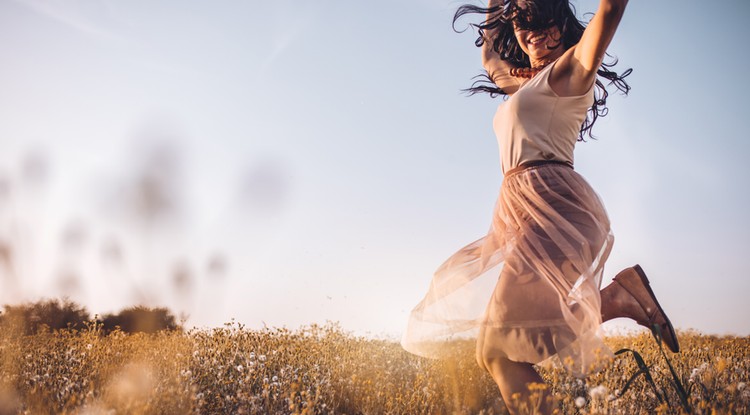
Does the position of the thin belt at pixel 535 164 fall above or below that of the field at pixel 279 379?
above

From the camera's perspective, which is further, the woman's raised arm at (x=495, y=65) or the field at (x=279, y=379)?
the woman's raised arm at (x=495, y=65)

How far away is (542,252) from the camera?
2484 millimetres

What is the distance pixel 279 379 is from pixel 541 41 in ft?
10.2

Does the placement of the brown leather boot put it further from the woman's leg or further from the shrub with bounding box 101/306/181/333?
the shrub with bounding box 101/306/181/333

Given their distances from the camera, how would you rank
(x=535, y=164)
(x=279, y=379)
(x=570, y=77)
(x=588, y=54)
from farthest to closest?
(x=279, y=379), (x=535, y=164), (x=570, y=77), (x=588, y=54)

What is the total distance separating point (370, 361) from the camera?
16.2 feet

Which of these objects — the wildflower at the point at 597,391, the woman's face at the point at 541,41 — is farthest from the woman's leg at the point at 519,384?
the woman's face at the point at 541,41

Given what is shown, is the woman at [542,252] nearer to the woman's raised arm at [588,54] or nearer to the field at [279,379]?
the woman's raised arm at [588,54]

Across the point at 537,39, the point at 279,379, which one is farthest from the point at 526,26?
the point at 279,379

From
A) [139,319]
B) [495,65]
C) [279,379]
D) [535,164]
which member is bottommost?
[279,379]

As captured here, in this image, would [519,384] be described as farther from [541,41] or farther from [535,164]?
[541,41]

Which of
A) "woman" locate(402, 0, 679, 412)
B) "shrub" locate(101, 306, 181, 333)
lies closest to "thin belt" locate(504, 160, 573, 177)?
"woman" locate(402, 0, 679, 412)

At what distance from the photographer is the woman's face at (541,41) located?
9.91ft

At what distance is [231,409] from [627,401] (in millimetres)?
2846
